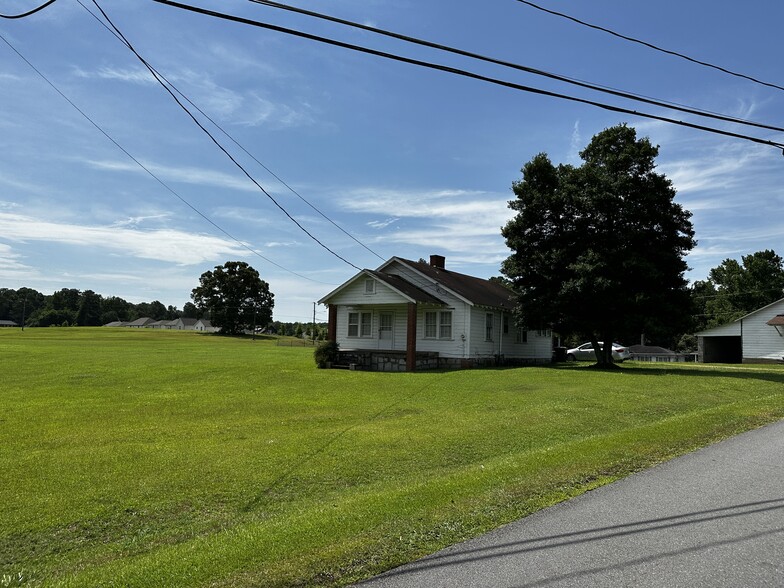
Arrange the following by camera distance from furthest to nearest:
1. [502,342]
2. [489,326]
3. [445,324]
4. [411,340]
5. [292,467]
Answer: [502,342] < [489,326] < [445,324] < [411,340] < [292,467]

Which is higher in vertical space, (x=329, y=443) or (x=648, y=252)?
(x=648, y=252)

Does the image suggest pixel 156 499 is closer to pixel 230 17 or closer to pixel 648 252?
pixel 230 17

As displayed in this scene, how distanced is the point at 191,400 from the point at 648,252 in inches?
823

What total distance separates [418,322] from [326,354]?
5.58m

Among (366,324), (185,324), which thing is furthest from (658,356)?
(185,324)

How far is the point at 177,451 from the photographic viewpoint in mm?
8555

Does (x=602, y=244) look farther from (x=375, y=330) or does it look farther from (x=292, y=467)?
(x=292, y=467)

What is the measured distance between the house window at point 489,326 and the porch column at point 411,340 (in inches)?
196

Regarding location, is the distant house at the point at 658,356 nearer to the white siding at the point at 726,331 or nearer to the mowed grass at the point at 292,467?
the white siding at the point at 726,331

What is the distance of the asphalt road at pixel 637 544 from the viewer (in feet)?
12.7

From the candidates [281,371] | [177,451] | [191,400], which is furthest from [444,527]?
[281,371]

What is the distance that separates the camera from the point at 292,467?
7676 millimetres

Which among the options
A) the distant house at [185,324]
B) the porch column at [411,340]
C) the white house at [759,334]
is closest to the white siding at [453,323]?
the porch column at [411,340]

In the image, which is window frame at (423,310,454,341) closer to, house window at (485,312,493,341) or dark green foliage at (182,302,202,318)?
house window at (485,312,493,341)
